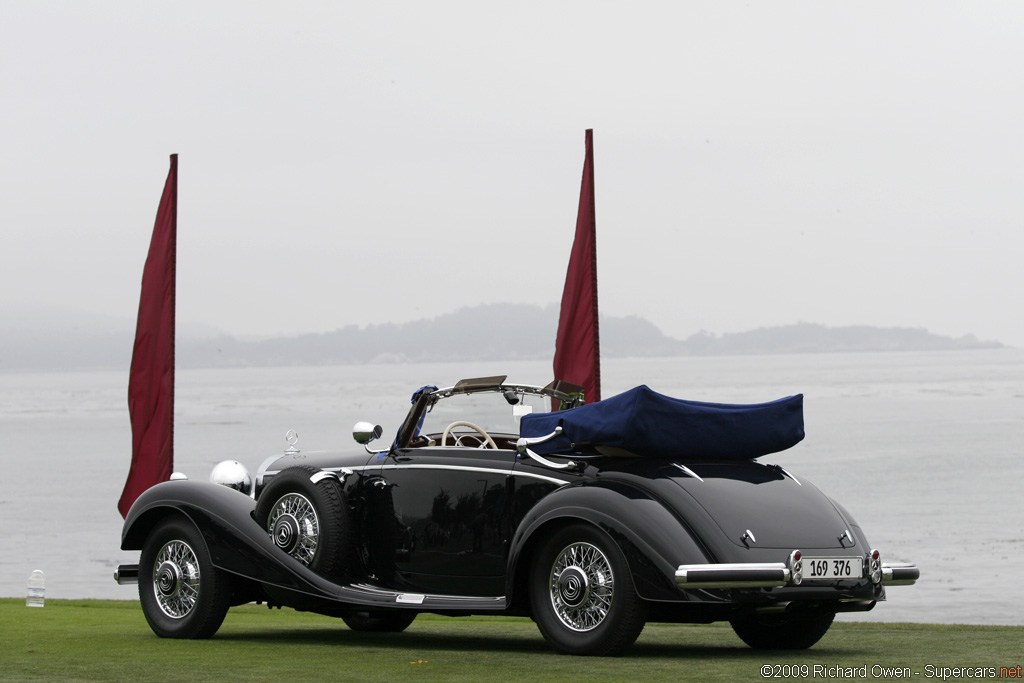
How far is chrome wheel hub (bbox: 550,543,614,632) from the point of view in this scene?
9.00 meters

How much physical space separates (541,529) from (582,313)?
705 cm

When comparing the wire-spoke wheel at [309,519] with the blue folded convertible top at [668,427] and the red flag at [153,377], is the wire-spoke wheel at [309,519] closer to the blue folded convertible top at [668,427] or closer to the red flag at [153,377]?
the blue folded convertible top at [668,427]

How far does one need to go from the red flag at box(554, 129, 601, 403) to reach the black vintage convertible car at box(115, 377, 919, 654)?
4.39 meters

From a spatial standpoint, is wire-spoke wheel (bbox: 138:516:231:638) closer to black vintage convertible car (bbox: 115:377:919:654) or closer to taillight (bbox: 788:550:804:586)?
black vintage convertible car (bbox: 115:377:919:654)

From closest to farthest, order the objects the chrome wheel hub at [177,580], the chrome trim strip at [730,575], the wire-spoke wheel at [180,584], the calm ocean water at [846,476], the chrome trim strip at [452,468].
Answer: the chrome trim strip at [730,575], the chrome trim strip at [452,468], the wire-spoke wheel at [180,584], the chrome wheel hub at [177,580], the calm ocean water at [846,476]

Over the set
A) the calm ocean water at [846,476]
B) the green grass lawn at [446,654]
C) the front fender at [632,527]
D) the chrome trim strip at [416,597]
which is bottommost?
the calm ocean water at [846,476]

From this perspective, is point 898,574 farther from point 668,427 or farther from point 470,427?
point 470,427

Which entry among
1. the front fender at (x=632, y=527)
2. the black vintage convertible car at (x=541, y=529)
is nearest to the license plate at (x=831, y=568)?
the black vintage convertible car at (x=541, y=529)

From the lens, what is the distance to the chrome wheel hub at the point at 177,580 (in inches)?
439

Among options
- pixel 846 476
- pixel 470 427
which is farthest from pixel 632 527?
pixel 846 476

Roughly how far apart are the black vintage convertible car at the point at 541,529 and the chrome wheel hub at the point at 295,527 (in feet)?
0.05

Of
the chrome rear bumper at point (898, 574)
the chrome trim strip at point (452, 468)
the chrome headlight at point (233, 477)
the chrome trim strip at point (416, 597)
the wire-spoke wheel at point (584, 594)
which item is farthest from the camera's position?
the chrome headlight at point (233, 477)

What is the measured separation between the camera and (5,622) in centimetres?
1291

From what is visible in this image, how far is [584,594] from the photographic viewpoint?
29.8 feet
